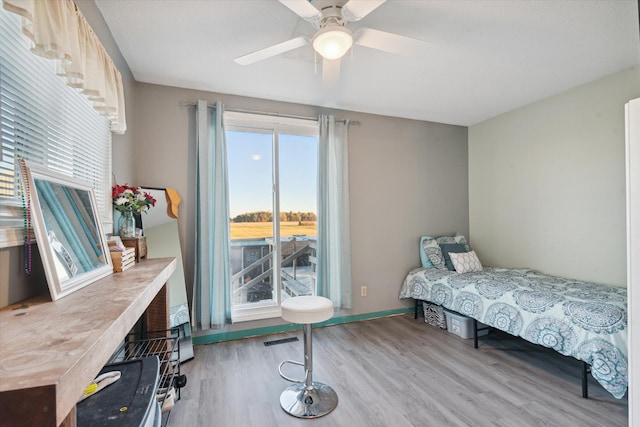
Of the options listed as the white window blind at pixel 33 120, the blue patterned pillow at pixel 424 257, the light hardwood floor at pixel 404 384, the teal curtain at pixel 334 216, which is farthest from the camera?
the blue patterned pillow at pixel 424 257

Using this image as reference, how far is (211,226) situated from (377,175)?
2099mm

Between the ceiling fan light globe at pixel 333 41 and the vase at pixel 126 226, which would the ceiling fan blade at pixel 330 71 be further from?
the vase at pixel 126 226

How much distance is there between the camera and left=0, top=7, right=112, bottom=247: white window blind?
1.02 metres

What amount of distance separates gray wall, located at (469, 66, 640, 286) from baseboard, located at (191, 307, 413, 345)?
1642mm

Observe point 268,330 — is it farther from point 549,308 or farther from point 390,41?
point 390,41

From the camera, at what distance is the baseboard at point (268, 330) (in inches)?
118

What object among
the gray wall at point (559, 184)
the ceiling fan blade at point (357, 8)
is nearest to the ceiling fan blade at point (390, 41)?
the ceiling fan blade at point (357, 8)

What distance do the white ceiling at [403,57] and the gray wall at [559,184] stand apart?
0.84 feet

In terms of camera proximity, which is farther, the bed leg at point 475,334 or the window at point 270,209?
the window at point 270,209

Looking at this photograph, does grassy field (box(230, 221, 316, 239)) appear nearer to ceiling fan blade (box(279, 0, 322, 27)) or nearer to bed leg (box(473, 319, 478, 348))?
bed leg (box(473, 319, 478, 348))

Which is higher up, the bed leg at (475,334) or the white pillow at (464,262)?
the white pillow at (464,262)

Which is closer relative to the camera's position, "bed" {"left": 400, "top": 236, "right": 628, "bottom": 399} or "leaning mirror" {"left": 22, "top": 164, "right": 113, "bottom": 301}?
"leaning mirror" {"left": 22, "top": 164, "right": 113, "bottom": 301}

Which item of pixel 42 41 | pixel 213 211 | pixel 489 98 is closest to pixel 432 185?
pixel 489 98

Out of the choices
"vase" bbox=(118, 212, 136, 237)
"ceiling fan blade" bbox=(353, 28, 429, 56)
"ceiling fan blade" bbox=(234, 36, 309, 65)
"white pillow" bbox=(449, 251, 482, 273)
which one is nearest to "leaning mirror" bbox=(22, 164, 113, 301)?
"vase" bbox=(118, 212, 136, 237)
